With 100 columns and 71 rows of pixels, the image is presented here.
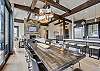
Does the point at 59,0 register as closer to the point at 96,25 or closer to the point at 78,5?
the point at 78,5

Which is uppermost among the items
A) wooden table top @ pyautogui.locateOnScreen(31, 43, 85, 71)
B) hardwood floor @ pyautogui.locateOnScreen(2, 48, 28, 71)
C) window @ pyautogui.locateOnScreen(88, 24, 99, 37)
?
window @ pyautogui.locateOnScreen(88, 24, 99, 37)

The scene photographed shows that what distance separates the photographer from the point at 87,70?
426 centimetres

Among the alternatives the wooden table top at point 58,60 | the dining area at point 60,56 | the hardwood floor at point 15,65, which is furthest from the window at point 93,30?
the wooden table top at point 58,60

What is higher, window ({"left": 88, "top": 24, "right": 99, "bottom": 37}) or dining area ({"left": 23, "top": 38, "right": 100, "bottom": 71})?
window ({"left": 88, "top": 24, "right": 99, "bottom": 37})

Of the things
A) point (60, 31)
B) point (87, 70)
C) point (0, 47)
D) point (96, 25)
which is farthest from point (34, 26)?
point (87, 70)

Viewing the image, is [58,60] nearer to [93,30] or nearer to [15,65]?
[15,65]

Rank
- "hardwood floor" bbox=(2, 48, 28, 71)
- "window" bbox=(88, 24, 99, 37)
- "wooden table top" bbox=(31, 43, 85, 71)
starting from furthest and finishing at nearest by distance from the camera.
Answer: "window" bbox=(88, 24, 99, 37), "hardwood floor" bbox=(2, 48, 28, 71), "wooden table top" bbox=(31, 43, 85, 71)

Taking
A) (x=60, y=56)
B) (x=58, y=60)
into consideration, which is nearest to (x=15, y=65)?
(x=60, y=56)

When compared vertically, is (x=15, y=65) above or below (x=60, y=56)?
below

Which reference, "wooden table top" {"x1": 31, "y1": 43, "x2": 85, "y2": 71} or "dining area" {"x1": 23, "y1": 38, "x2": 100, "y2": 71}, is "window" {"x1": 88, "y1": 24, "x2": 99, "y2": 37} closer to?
"dining area" {"x1": 23, "y1": 38, "x2": 100, "y2": 71}

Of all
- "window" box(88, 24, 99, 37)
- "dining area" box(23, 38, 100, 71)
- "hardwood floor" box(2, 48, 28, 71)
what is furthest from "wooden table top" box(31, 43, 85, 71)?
"window" box(88, 24, 99, 37)

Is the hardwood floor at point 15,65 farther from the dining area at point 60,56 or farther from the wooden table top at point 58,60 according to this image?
the wooden table top at point 58,60

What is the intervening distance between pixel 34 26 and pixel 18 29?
6.95 feet

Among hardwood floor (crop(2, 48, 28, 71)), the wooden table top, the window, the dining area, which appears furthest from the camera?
the window
